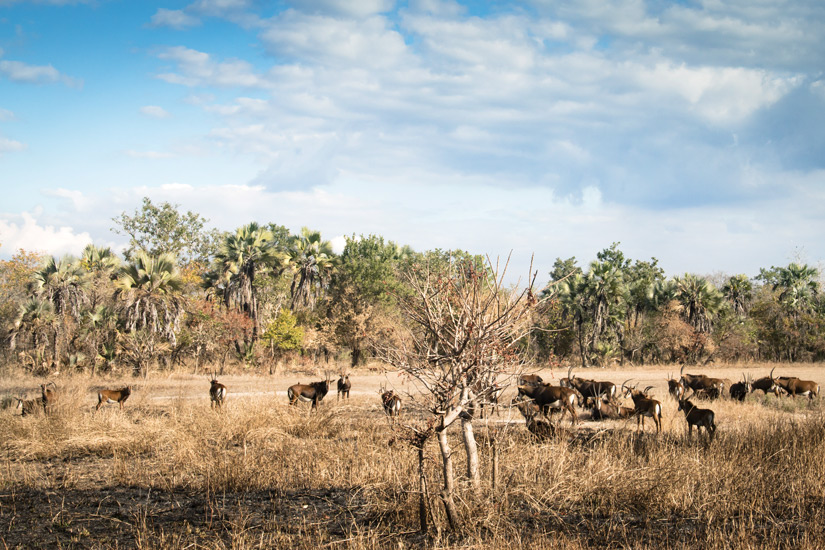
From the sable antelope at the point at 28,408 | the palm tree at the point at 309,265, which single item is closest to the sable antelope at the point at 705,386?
the sable antelope at the point at 28,408

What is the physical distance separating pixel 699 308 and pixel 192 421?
37.3 m

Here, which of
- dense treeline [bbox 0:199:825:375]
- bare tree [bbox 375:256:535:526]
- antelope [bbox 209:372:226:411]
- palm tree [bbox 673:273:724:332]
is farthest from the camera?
palm tree [bbox 673:273:724:332]

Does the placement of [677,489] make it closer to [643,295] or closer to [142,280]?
[142,280]

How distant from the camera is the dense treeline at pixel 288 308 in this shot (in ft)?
87.7

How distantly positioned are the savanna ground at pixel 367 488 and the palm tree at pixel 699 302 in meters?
31.8

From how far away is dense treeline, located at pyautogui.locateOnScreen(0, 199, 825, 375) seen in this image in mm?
26719

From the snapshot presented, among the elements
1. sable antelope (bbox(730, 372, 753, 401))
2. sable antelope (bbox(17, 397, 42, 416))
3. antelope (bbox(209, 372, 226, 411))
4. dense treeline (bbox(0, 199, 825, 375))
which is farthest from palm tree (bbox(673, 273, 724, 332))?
sable antelope (bbox(17, 397, 42, 416))

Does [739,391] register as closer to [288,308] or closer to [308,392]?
[308,392]

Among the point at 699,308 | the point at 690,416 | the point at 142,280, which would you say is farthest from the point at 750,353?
the point at 142,280

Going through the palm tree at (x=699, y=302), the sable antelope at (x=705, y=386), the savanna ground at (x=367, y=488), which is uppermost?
the palm tree at (x=699, y=302)

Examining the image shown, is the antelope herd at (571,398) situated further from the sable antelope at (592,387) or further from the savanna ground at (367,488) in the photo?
the savanna ground at (367,488)

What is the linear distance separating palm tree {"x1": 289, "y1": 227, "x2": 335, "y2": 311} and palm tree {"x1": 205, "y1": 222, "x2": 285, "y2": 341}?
7.04ft

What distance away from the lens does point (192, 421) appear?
39.1 ft

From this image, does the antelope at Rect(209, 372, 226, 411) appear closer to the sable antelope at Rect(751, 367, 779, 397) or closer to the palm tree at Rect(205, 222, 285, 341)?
the sable antelope at Rect(751, 367, 779, 397)
